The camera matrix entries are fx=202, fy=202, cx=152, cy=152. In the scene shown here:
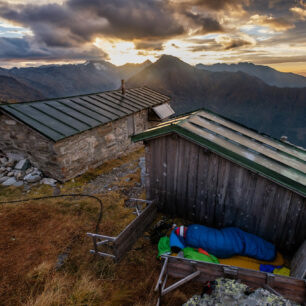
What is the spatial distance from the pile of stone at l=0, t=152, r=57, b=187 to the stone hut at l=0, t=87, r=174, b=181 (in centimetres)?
37

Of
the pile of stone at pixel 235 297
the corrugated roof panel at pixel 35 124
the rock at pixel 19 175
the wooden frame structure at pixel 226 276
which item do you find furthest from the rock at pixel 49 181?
the pile of stone at pixel 235 297

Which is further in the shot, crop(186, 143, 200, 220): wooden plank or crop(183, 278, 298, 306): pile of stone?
crop(186, 143, 200, 220): wooden plank

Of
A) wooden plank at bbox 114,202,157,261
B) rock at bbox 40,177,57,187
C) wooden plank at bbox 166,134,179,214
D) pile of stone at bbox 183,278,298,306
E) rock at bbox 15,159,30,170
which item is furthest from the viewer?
rock at bbox 15,159,30,170

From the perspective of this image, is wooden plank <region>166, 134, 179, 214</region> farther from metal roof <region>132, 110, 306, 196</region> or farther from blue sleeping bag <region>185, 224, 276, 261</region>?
blue sleeping bag <region>185, 224, 276, 261</region>

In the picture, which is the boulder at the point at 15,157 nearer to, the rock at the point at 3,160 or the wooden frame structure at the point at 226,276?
the rock at the point at 3,160

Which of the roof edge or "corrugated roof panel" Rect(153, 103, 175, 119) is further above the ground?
the roof edge

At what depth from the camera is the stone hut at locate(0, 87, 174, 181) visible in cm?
1164

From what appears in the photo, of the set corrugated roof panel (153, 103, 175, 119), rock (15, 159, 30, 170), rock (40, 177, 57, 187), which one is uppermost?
corrugated roof panel (153, 103, 175, 119)

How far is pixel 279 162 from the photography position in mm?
7207

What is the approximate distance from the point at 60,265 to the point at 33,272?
0.76 metres

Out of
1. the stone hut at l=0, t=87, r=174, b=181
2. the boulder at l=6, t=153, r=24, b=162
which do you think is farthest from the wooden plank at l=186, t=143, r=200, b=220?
the boulder at l=6, t=153, r=24, b=162

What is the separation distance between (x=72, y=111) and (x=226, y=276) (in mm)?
13460

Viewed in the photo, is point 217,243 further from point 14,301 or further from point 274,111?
point 274,111

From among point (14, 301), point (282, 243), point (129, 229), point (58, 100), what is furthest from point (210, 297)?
point (58, 100)
